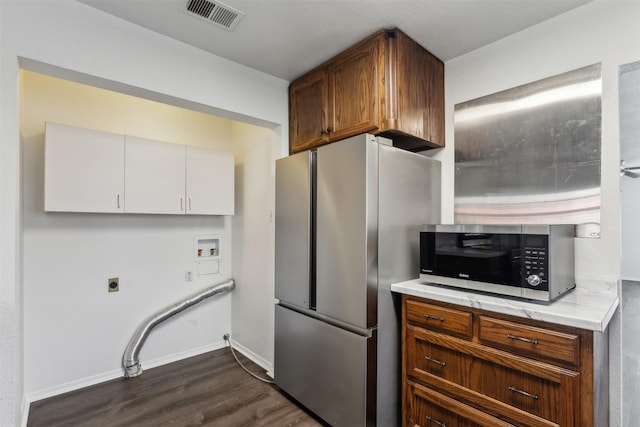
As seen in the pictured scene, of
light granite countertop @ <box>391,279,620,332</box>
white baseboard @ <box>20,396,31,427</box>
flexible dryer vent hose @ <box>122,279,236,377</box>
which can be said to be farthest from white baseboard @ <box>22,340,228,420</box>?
light granite countertop @ <box>391,279,620,332</box>

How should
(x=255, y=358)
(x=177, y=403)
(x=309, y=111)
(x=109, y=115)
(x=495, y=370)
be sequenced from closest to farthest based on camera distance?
(x=495, y=370) → (x=177, y=403) → (x=309, y=111) → (x=109, y=115) → (x=255, y=358)

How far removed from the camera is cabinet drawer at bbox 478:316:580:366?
1291 mm

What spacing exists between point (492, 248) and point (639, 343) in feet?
3.32

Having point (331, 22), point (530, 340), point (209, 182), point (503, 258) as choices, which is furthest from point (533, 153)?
point (209, 182)

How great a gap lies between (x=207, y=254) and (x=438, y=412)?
2.54 metres

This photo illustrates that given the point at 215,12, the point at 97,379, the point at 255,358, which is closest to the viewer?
the point at 215,12

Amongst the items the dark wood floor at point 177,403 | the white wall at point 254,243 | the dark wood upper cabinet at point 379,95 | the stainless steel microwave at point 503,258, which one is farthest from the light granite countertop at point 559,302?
the white wall at point 254,243

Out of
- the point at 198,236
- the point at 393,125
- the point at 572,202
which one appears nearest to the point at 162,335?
the point at 198,236

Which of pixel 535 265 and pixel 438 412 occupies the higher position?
pixel 535 265

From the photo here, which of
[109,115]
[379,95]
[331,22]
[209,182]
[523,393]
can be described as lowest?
[523,393]

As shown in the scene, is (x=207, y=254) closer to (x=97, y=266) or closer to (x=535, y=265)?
(x=97, y=266)

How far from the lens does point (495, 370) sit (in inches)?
58.9

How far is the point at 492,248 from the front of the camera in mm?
1642

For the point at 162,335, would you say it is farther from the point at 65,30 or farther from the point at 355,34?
the point at 355,34
